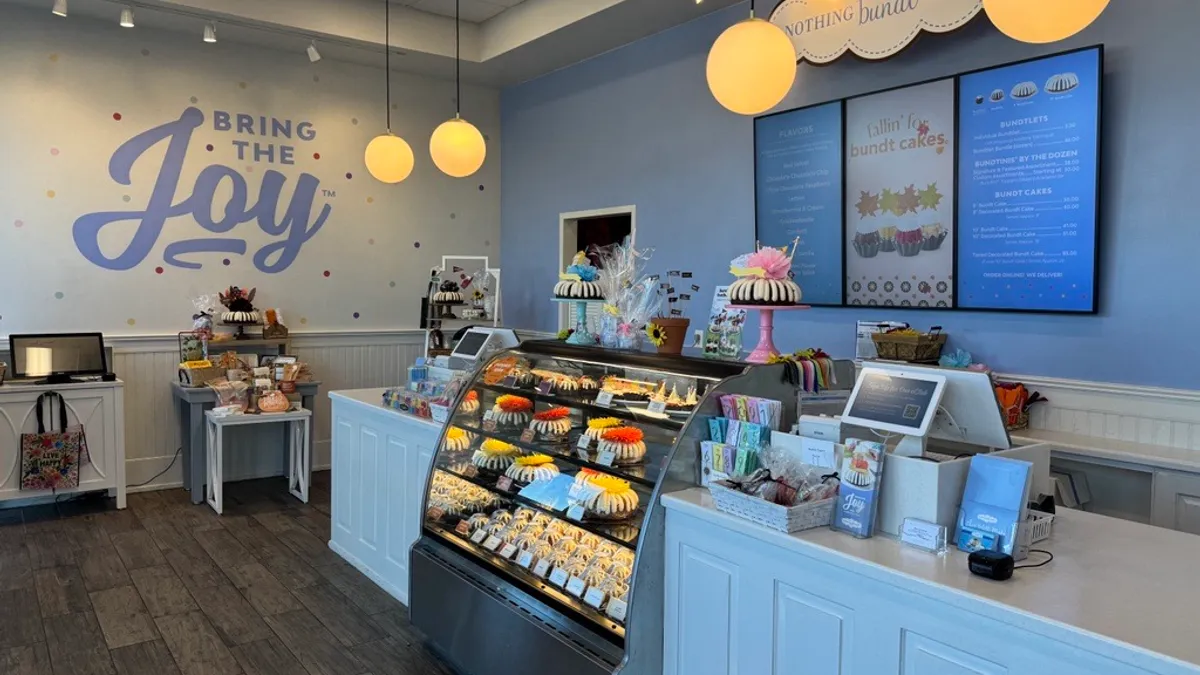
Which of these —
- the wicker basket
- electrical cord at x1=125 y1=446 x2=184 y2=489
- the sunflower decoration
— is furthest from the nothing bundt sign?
electrical cord at x1=125 y1=446 x2=184 y2=489

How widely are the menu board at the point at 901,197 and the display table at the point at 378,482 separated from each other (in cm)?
248

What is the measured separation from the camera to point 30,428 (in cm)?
516

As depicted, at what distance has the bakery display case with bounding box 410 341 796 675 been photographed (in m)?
2.53

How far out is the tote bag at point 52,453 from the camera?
5.11m

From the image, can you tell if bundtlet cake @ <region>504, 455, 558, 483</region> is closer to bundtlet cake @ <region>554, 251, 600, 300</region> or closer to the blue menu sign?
bundtlet cake @ <region>554, 251, 600, 300</region>

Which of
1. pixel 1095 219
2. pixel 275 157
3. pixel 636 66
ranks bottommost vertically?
pixel 1095 219

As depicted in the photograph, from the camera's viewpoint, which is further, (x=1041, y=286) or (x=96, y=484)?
(x=96, y=484)

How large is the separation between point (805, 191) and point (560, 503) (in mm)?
2647

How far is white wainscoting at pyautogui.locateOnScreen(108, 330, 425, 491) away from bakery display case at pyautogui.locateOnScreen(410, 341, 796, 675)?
3.59 meters

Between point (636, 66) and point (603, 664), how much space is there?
15.4ft

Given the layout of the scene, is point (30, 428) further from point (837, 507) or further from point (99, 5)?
point (837, 507)

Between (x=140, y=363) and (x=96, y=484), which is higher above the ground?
(x=140, y=363)

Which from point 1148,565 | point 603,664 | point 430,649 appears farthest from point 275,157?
point 1148,565

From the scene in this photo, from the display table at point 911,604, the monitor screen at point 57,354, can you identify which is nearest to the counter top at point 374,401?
the display table at point 911,604
